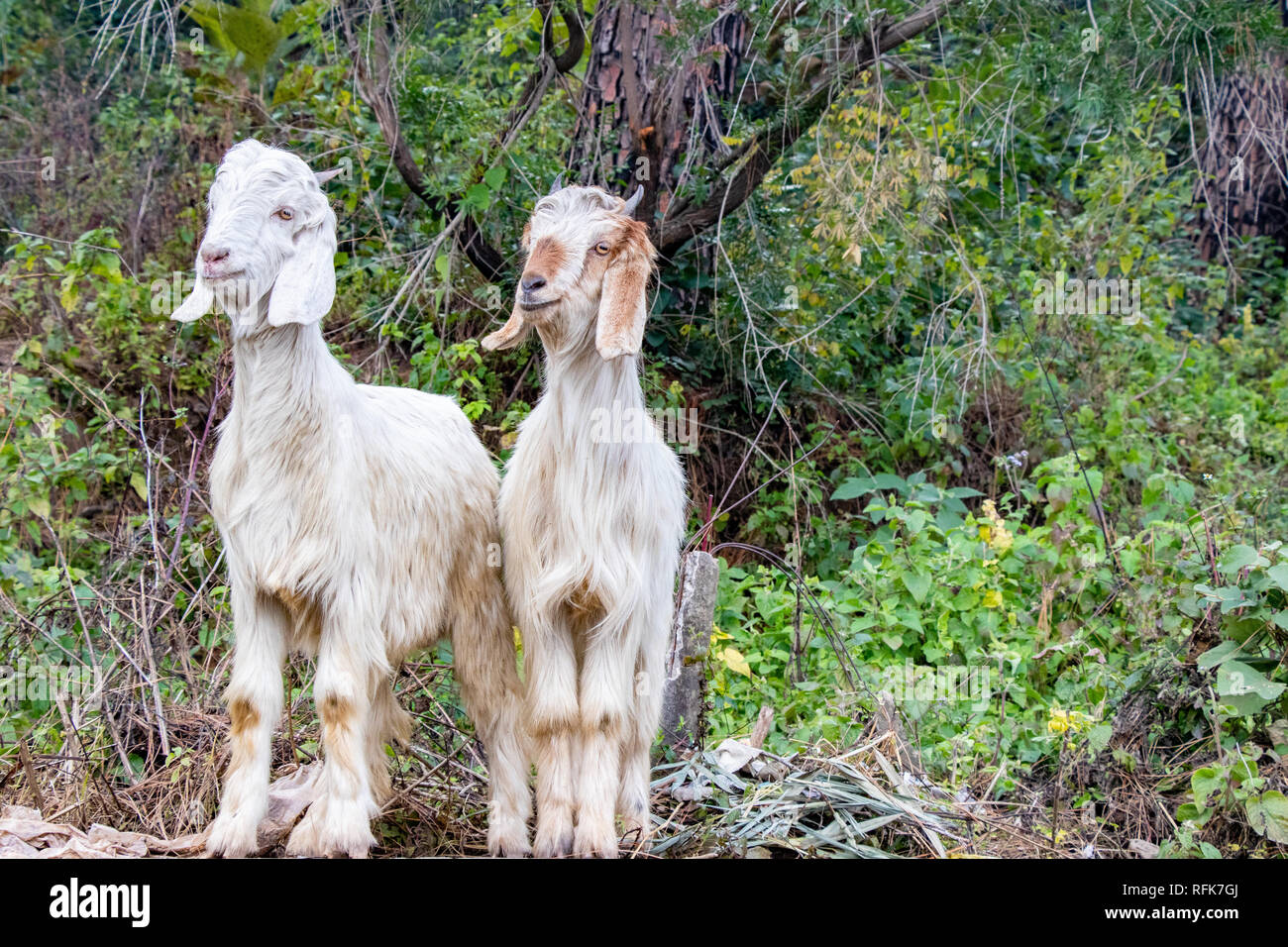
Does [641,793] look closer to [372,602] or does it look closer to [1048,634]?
[372,602]

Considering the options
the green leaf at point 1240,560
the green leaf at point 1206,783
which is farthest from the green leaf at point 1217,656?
the green leaf at point 1206,783

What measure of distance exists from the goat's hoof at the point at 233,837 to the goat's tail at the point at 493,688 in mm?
836

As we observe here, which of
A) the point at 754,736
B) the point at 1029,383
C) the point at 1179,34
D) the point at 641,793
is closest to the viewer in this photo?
the point at 641,793

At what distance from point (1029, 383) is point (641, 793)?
5.16m

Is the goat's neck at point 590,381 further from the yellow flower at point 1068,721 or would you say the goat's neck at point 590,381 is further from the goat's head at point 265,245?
the yellow flower at point 1068,721

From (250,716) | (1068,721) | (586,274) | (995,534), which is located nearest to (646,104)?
(995,534)

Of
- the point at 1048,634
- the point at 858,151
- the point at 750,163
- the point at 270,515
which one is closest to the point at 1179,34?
the point at 858,151

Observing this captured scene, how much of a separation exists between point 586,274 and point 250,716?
5.46 feet

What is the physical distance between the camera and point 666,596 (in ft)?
14.2

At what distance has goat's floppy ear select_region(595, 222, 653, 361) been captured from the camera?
147 inches

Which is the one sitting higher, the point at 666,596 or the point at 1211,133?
the point at 1211,133

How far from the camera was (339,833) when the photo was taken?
144 inches

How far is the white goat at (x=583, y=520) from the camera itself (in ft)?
12.6

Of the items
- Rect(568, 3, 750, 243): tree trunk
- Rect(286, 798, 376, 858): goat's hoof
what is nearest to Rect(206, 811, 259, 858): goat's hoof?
Rect(286, 798, 376, 858): goat's hoof
